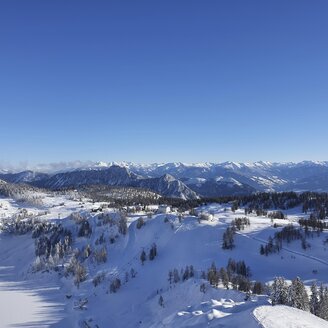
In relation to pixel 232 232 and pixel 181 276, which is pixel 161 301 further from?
pixel 232 232

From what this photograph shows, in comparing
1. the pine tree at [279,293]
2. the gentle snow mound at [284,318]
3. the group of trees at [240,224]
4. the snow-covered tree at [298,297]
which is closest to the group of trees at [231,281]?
the pine tree at [279,293]

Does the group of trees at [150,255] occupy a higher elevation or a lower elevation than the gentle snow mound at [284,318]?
lower

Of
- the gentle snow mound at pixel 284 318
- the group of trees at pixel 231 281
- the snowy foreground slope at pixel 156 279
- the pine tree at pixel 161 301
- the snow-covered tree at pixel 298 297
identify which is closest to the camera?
the gentle snow mound at pixel 284 318

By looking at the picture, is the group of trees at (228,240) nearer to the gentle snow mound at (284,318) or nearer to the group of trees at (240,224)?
the group of trees at (240,224)

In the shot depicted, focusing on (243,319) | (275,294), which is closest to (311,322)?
(243,319)

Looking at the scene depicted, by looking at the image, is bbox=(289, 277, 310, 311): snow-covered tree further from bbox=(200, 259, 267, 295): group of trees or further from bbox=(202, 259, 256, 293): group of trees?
bbox=(202, 259, 256, 293): group of trees

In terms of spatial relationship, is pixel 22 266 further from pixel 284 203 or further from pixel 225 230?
pixel 284 203

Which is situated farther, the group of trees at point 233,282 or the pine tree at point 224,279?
the pine tree at point 224,279
